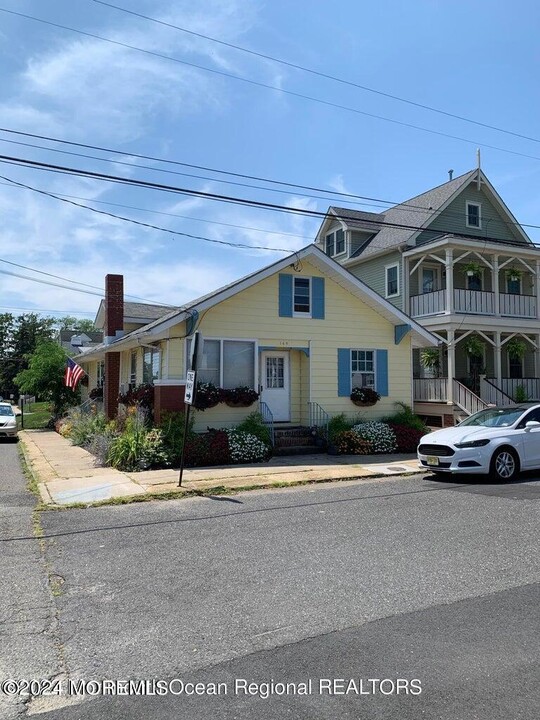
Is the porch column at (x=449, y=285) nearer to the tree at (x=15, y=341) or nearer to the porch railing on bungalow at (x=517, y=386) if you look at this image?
Answer: the porch railing on bungalow at (x=517, y=386)

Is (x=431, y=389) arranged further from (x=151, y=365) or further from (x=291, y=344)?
(x=151, y=365)

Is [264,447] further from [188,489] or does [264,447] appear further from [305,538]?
[305,538]

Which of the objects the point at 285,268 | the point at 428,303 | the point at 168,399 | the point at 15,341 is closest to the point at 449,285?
the point at 428,303

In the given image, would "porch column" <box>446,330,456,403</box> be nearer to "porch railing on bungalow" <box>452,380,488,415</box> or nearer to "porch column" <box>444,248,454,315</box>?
"porch railing on bungalow" <box>452,380,488,415</box>

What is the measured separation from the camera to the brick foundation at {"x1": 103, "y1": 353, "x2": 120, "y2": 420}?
20.8 meters

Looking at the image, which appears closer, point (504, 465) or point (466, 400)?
point (504, 465)

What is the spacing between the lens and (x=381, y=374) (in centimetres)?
1791

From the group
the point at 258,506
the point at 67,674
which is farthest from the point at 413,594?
the point at 258,506

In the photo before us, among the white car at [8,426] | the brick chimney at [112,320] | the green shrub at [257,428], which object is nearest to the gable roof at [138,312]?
the brick chimney at [112,320]

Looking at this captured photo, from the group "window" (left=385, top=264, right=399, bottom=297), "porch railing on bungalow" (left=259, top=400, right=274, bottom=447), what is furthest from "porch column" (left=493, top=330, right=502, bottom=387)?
"porch railing on bungalow" (left=259, top=400, right=274, bottom=447)

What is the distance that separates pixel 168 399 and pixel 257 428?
7.89 ft

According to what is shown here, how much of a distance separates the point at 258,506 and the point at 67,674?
549 centimetres

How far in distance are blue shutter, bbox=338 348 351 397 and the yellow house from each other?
0.10ft

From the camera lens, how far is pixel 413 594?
5156mm
